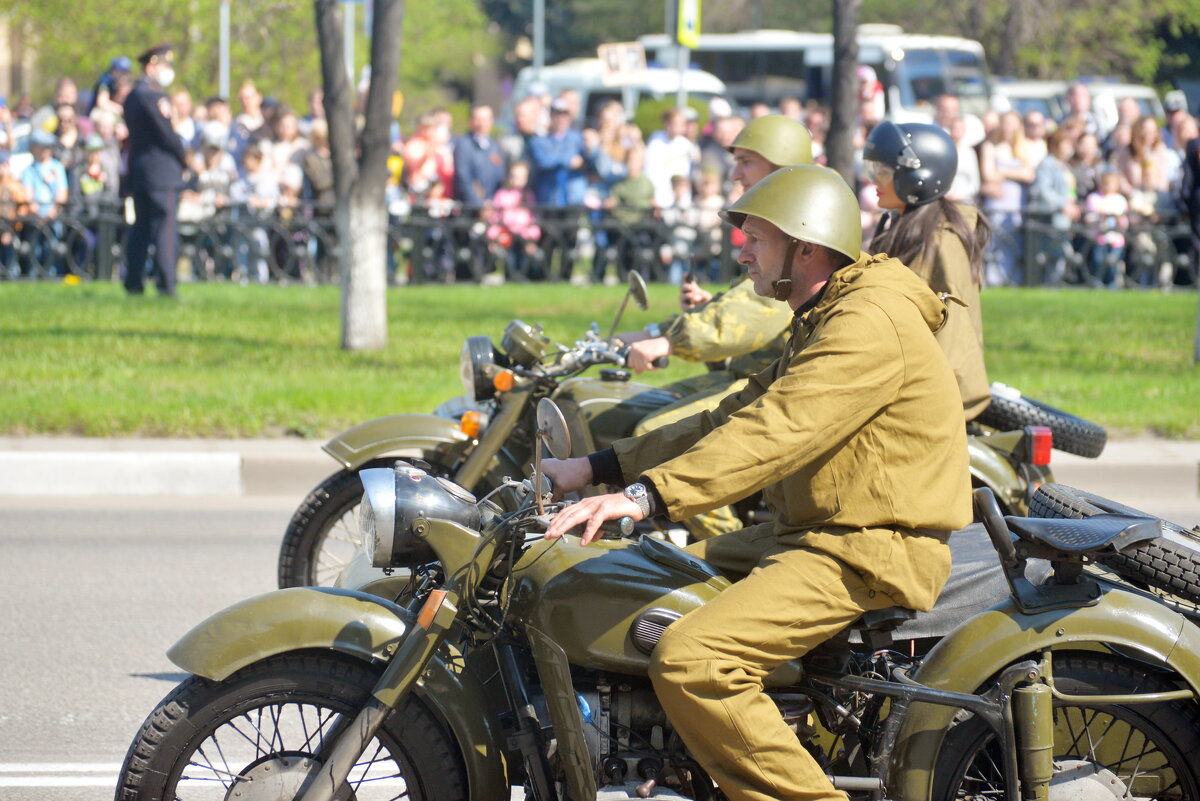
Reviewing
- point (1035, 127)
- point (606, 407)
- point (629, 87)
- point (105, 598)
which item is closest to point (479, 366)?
point (606, 407)

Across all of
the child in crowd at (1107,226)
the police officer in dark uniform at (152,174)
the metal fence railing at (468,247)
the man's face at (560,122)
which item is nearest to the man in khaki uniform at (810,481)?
the police officer in dark uniform at (152,174)

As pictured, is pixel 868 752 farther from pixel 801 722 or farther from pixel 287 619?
pixel 287 619

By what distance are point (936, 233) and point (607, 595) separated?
2557 millimetres

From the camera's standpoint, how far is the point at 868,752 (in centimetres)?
354

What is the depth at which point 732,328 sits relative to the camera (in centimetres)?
571

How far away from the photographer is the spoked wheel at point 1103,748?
11.5 ft

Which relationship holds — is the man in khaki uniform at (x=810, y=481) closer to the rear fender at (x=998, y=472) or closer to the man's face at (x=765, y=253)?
the man's face at (x=765, y=253)

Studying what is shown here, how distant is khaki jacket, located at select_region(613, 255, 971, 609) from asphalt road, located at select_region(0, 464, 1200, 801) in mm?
2243

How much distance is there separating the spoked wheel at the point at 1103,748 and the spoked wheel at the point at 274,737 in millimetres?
1123

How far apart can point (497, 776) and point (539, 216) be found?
14665 mm

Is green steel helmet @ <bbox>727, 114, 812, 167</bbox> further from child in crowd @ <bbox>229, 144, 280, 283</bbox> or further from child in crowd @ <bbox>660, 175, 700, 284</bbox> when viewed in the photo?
child in crowd @ <bbox>229, 144, 280, 283</bbox>

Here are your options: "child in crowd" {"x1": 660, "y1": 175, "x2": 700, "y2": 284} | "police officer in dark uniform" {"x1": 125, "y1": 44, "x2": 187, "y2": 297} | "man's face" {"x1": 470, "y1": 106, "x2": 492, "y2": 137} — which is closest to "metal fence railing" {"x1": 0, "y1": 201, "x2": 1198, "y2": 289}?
"child in crowd" {"x1": 660, "y1": 175, "x2": 700, "y2": 284}

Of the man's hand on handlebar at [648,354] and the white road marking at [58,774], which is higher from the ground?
the man's hand on handlebar at [648,354]

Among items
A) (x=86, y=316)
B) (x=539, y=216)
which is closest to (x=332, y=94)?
(x=86, y=316)
